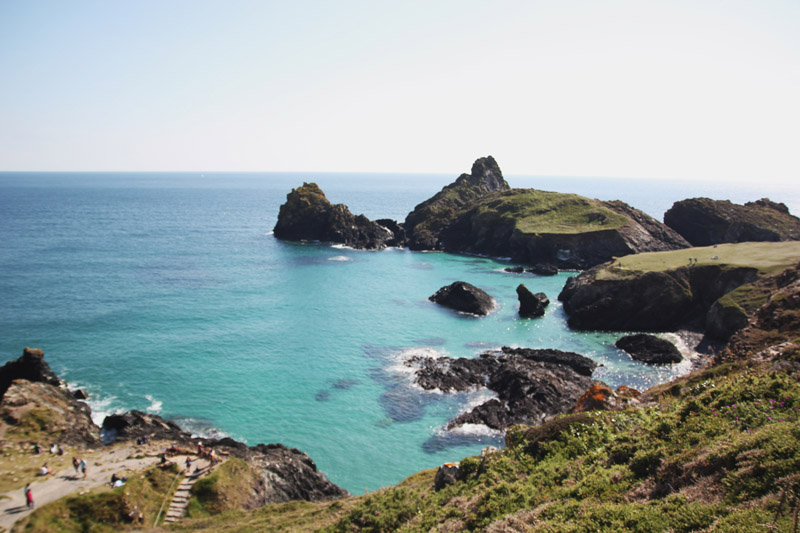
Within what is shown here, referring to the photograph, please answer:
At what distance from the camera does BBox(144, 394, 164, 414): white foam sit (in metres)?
37.4

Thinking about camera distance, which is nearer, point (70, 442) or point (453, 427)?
point (70, 442)

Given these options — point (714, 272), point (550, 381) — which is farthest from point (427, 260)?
point (550, 381)

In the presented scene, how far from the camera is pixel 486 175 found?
160250mm

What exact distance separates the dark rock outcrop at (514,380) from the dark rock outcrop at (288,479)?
1157 centimetres

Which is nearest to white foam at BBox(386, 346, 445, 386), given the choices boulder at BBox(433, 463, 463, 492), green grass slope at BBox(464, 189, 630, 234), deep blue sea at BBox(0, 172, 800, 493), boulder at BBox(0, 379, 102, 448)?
deep blue sea at BBox(0, 172, 800, 493)

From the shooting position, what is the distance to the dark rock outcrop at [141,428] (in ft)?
105

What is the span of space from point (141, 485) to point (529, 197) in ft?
373

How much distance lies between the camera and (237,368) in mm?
45188

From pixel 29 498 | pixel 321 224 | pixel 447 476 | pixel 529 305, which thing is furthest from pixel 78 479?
pixel 321 224

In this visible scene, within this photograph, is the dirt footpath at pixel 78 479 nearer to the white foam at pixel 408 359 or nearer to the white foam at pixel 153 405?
the white foam at pixel 153 405

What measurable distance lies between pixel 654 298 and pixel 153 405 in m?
59.2

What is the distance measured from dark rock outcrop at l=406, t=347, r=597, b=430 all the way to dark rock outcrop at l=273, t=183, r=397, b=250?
73.8 meters

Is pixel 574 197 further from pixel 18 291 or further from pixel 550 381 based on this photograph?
pixel 18 291

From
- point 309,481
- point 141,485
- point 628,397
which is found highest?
point 628,397
